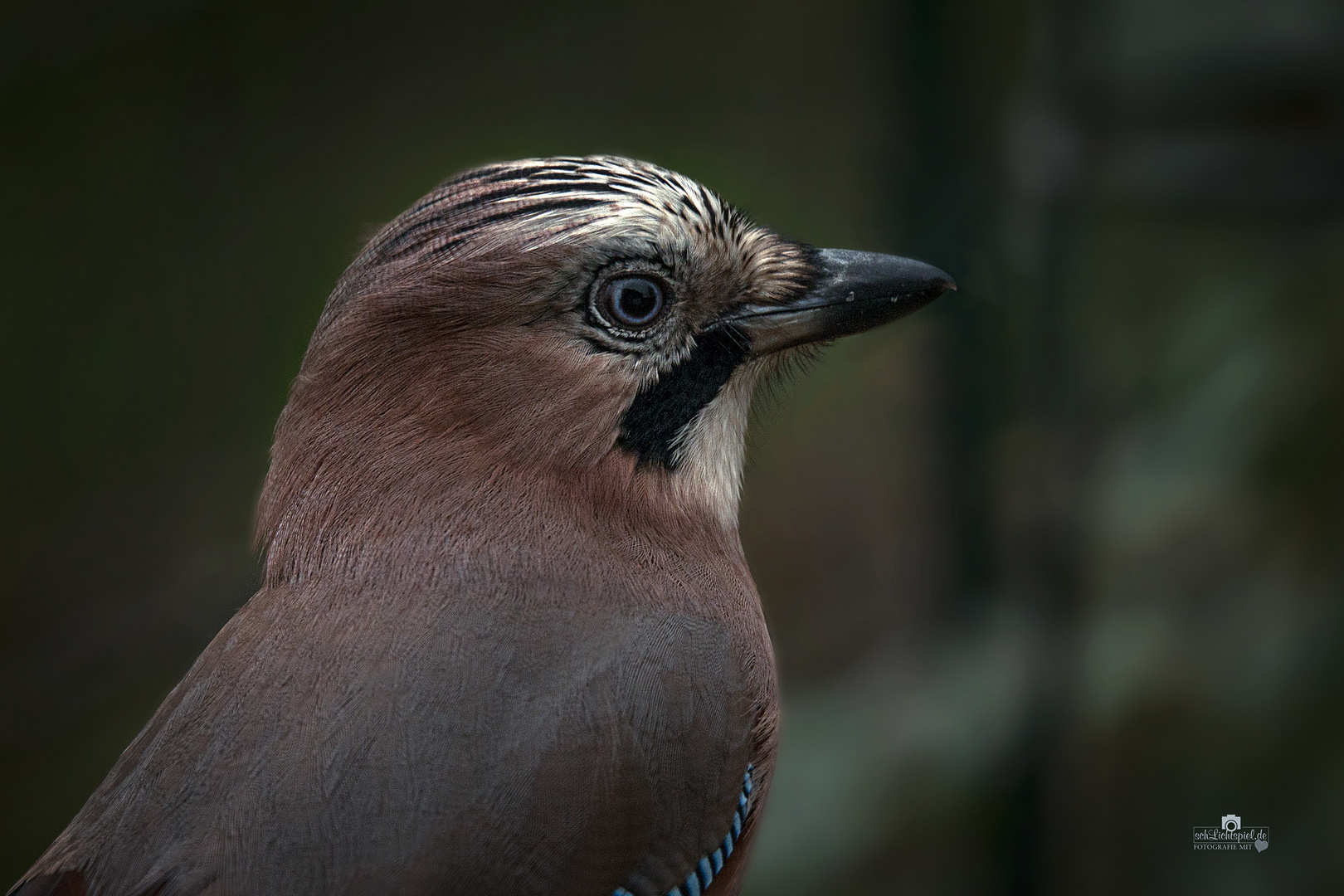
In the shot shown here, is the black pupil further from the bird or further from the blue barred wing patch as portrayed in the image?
the blue barred wing patch

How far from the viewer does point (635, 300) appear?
2.53 meters

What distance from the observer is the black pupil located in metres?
2.51

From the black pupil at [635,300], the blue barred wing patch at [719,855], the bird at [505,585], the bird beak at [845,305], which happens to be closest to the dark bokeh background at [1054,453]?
the bird beak at [845,305]

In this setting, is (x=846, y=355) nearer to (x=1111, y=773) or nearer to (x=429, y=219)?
(x=1111, y=773)

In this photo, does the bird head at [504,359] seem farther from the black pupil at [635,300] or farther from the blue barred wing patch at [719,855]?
the blue barred wing patch at [719,855]

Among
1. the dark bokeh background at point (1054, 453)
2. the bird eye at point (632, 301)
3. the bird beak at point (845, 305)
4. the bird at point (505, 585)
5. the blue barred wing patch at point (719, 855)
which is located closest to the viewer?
the bird at point (505, 585)

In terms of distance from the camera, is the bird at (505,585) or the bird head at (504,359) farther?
the bird head at (504,359)

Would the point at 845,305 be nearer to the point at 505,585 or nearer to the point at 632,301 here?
the point at 632,301

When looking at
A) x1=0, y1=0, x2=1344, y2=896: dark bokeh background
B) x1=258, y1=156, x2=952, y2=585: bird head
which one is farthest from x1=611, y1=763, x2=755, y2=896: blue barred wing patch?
x1=0, y1=0, x2=1344, y2=896: dark bokeh background

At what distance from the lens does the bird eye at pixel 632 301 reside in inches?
98.5

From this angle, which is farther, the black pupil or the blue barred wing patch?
the black pupil

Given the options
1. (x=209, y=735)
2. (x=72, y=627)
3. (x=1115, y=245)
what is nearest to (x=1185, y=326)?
(x=1115, y=245)

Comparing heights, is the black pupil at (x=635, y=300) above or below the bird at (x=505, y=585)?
above

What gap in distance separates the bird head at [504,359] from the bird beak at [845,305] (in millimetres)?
144
